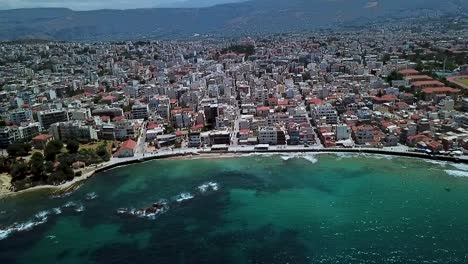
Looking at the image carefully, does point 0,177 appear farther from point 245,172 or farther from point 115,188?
point 245,172

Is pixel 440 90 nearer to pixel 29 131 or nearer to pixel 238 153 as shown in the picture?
pixel 238 153

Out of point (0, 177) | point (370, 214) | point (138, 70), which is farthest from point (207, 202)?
point (138, 70)

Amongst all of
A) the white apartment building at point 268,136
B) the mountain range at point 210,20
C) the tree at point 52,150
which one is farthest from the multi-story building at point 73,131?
the mountain range at point 210,20

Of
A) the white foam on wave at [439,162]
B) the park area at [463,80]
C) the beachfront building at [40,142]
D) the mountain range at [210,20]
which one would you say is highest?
the mountain range at [210,20]

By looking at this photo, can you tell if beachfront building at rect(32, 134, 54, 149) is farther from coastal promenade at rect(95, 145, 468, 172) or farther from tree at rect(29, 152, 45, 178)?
coastal promenade at rect(95, 145, 468, 172)

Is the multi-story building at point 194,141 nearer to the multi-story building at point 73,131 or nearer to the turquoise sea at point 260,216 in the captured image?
the turquoise sea at point 260,216

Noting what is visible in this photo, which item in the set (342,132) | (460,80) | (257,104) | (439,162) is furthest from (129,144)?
(460,80)

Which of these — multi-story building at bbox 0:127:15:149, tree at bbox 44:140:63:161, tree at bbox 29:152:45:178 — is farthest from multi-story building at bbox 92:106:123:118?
tree at bbox 29:152:45:178

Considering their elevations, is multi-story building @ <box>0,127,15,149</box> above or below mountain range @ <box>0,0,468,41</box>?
below
